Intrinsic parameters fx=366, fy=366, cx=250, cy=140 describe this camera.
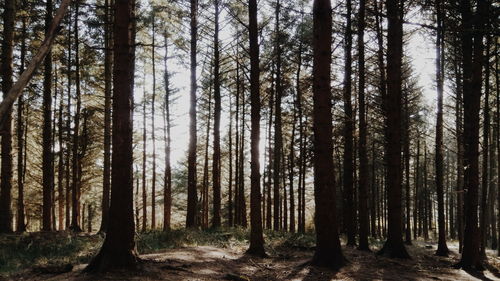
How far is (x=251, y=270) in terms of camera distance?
830 centimetres

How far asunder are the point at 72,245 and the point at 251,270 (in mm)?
6221

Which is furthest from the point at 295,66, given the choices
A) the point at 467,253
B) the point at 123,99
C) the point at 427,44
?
the point at 123,99

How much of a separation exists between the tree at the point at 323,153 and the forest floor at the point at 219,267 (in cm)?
45

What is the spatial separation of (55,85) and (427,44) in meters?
18.9

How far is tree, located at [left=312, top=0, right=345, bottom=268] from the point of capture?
27.2 feet

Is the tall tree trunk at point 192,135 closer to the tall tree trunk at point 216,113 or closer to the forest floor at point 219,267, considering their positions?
the tall tree trunk at point 216,113

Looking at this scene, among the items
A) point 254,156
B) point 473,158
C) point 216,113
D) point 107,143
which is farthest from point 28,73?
point 216,113

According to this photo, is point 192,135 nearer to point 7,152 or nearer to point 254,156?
point 254,156

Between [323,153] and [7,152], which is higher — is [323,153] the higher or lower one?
the lower one

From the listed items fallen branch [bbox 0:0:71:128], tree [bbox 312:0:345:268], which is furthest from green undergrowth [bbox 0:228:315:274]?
fallen branch [bbox 0:0:71:128]

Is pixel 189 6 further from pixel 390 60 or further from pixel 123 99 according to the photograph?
pixel 123 99

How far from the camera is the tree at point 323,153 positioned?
8281mm

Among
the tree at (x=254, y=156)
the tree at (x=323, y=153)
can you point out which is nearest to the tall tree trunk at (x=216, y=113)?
the tree at (x=254, y=156)

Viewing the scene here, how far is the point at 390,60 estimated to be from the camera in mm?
11961
